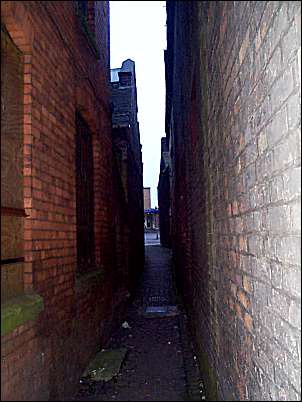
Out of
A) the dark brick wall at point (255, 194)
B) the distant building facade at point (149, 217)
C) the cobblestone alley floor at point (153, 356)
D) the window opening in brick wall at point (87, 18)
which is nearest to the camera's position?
the dark brick wall at point (255, 194)

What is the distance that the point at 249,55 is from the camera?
2242mm

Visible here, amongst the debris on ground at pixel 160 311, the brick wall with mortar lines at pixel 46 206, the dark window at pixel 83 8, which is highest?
the dark window at pixel 83 8

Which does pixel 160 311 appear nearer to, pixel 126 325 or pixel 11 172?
pixel 126 325

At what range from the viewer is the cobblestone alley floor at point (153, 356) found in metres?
2.09

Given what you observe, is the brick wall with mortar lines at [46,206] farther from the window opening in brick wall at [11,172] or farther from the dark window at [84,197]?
the dark window at [84,197]

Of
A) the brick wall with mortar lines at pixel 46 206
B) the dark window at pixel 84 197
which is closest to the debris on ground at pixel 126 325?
the dark window at pixel 84 197

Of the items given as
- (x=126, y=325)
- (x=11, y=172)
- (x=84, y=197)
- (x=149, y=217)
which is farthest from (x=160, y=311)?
(x=149, y=217)

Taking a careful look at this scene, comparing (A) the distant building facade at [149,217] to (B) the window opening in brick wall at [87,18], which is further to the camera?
(A) the distant building facade at [149,217]

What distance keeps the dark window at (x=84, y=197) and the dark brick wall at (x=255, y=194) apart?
1.27 metres

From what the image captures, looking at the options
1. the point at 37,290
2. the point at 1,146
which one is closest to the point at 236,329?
the point at 37,290

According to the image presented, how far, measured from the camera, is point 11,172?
189 centimetres

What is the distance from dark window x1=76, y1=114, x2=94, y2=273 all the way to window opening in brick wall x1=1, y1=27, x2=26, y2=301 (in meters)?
1.95

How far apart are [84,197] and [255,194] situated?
2.46 meters

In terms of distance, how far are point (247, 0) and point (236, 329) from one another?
6.26ft
